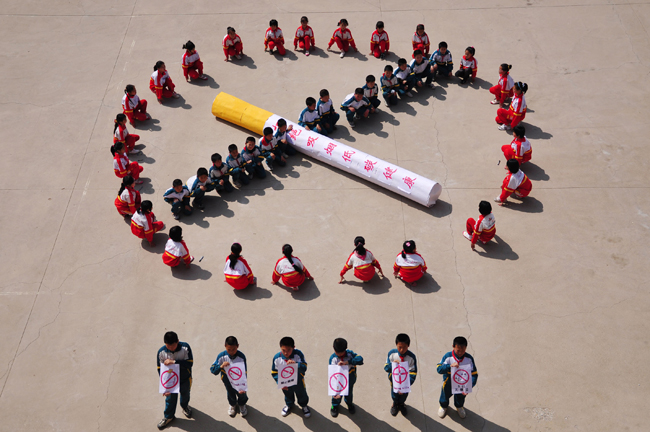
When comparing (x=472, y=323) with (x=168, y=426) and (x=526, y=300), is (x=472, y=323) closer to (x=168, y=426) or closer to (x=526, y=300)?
(x=526, y=300)

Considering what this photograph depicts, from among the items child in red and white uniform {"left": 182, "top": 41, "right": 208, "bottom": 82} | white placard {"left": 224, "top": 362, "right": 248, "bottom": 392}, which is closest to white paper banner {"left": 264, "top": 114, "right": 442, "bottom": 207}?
child in red and white uniform {"left": 182, "top": 41, "right": 208, "bottom": 82}

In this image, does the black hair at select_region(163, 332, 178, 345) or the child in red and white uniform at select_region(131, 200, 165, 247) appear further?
the child in red and white uniform at select_region(131, 200, 165, 247)

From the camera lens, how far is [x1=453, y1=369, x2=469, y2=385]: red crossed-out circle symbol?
6340 mm

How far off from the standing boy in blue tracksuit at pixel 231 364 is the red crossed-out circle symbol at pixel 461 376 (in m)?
2.43

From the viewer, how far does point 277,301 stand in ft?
27.0

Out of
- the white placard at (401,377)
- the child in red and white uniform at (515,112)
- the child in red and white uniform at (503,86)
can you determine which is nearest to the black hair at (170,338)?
the white placard at (401,377)

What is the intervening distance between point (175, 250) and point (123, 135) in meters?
3.35

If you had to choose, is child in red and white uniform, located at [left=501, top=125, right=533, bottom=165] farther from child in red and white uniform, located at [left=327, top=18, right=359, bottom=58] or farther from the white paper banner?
child in red and white uniform, located at [left=327, top=18, right=359, bottom=58]

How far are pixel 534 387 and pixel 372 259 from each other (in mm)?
2736

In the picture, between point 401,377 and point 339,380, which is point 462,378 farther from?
point 339,380

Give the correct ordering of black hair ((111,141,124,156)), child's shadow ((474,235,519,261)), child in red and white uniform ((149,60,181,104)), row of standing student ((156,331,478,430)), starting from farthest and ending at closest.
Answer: child in red and white uniform ((149,60,181,104)), black hair ((111,141,124,156)), child's shadow ((474,235,519,261)), row of standing student ((156,331,478,430))

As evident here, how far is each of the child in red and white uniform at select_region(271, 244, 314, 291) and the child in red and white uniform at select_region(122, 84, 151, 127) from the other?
536 centimetres

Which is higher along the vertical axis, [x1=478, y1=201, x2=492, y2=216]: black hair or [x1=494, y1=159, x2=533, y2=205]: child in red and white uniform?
[x1=494, y1=159, x2=533, y2=205]: child in red and white uniform

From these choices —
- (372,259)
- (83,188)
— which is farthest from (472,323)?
(83,188)
